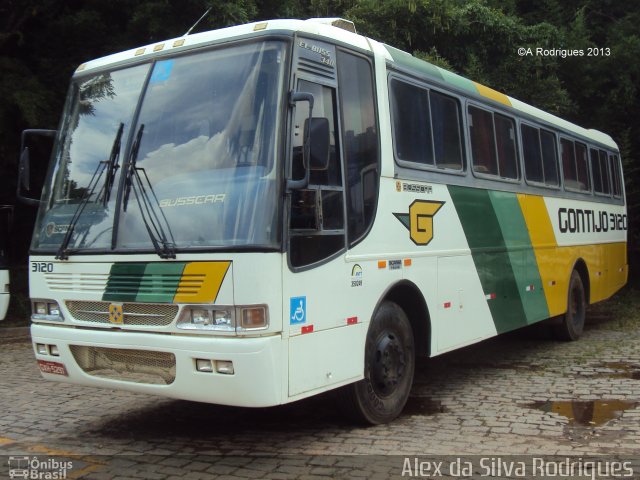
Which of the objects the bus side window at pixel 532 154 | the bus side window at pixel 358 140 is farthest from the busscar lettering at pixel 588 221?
the bus side window at pixel 358 140

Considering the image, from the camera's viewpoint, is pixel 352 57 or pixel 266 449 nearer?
pixel 266 449

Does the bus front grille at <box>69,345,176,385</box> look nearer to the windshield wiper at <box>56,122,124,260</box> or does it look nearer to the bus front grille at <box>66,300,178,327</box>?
the bus front grille at <box>66,300,178,327</box>

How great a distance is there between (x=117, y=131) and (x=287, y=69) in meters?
1.46

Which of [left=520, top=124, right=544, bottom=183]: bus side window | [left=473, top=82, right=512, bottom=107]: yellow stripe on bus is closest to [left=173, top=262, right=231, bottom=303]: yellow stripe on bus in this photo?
[left=473, top=82, right=512, bottom=107]: yellow stripe on bus

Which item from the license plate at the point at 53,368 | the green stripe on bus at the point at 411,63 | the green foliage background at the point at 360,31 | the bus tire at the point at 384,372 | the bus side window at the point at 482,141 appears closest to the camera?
the license plate at the point at 53,368

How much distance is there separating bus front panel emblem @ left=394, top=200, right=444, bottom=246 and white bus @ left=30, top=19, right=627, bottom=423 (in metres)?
0.03

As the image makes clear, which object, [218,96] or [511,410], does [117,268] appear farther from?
[511,410]

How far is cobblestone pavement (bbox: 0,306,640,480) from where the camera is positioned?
5156mm

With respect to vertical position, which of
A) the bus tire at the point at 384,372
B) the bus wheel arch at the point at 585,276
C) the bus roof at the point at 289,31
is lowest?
the bus tire at the point at 384,372

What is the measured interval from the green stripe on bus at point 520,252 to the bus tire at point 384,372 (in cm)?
243

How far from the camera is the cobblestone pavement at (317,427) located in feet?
16.9

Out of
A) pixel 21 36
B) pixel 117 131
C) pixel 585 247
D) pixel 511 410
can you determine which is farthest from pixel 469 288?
pixel 21 36

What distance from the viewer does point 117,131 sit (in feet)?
18.3

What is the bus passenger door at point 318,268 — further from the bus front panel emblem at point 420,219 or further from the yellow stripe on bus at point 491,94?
the yellow stripe on bus at point 491,94
